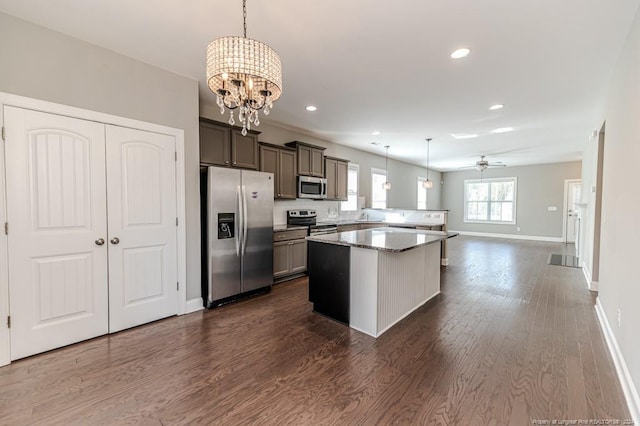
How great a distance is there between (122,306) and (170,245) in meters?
0.74

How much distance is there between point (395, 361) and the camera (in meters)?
2.29

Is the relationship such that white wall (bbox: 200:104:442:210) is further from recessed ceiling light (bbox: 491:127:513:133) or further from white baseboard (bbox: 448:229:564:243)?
recessed ceiling light (bbox: 491:127:513:133)

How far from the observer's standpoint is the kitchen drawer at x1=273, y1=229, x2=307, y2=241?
4383mm

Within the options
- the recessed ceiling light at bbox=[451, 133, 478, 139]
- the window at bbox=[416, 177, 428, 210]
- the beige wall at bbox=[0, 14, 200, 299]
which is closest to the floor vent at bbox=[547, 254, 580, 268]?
the recessed ceiling light at bbox=[451, 133, 478, 139]

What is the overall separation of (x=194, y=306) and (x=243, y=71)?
9.21 ft

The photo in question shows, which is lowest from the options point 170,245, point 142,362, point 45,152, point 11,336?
point 142,362

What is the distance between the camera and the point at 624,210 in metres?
2.23

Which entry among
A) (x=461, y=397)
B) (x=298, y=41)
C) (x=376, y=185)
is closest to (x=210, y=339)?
(x=461, y=397)

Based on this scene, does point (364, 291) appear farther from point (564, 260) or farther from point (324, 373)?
point (564, 260)

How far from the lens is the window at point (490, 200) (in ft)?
33.2

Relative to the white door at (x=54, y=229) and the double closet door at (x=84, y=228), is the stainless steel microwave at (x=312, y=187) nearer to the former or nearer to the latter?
the double closet door at (x=84, y=228)

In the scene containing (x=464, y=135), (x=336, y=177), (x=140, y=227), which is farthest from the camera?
(x=336, y=177)

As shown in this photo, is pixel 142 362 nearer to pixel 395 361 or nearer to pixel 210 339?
pixel 210 339

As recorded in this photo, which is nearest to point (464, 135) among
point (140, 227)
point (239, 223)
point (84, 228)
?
point (239, 223)
